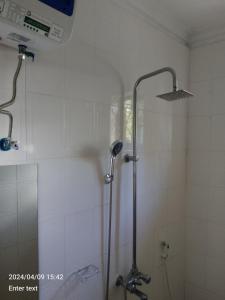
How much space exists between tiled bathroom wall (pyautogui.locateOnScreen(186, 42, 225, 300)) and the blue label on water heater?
1.39 m

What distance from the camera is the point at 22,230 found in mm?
1028

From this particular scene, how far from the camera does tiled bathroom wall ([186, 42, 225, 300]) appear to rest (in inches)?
75.9

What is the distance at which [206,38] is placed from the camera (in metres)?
A: 1.94

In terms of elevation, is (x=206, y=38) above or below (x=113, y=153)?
above

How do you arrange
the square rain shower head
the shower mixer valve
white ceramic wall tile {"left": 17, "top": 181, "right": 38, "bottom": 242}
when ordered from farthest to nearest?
the shower mixer valve
the square rain shower head
white ceramic wall tile {"left": 17, "top": 181, "right": 38, "bottom": 242}

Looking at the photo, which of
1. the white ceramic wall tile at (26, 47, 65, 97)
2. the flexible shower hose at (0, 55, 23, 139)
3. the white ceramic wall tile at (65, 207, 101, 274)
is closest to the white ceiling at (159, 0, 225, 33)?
the white ceramic wall tile at (26, 47, 65, 97)

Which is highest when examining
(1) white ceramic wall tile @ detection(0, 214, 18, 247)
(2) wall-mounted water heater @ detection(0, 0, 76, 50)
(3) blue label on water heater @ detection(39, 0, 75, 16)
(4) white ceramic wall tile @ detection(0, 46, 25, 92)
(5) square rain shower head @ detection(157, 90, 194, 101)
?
(3) blue label on water heater @ detection(39, 0, 75, 16)

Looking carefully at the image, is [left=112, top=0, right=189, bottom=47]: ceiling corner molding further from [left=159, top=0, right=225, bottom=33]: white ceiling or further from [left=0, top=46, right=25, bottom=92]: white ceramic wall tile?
[left=0, top=46, right=25, bottom=92]: white ceramic wall tile

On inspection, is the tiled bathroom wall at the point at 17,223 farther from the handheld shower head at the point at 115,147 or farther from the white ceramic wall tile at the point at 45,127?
the handheld shower head at the point at 115,147

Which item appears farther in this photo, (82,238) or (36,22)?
(82,238)

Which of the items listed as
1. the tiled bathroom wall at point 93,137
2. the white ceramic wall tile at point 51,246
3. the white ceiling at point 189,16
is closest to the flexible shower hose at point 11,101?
the tiled bathroom wall at point 93,137

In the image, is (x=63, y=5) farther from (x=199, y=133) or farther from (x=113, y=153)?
(x=199, y=133)

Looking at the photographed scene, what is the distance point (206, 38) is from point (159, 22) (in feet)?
1.58

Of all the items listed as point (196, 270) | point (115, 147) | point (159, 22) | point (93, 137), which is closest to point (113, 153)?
point (115, 147)
